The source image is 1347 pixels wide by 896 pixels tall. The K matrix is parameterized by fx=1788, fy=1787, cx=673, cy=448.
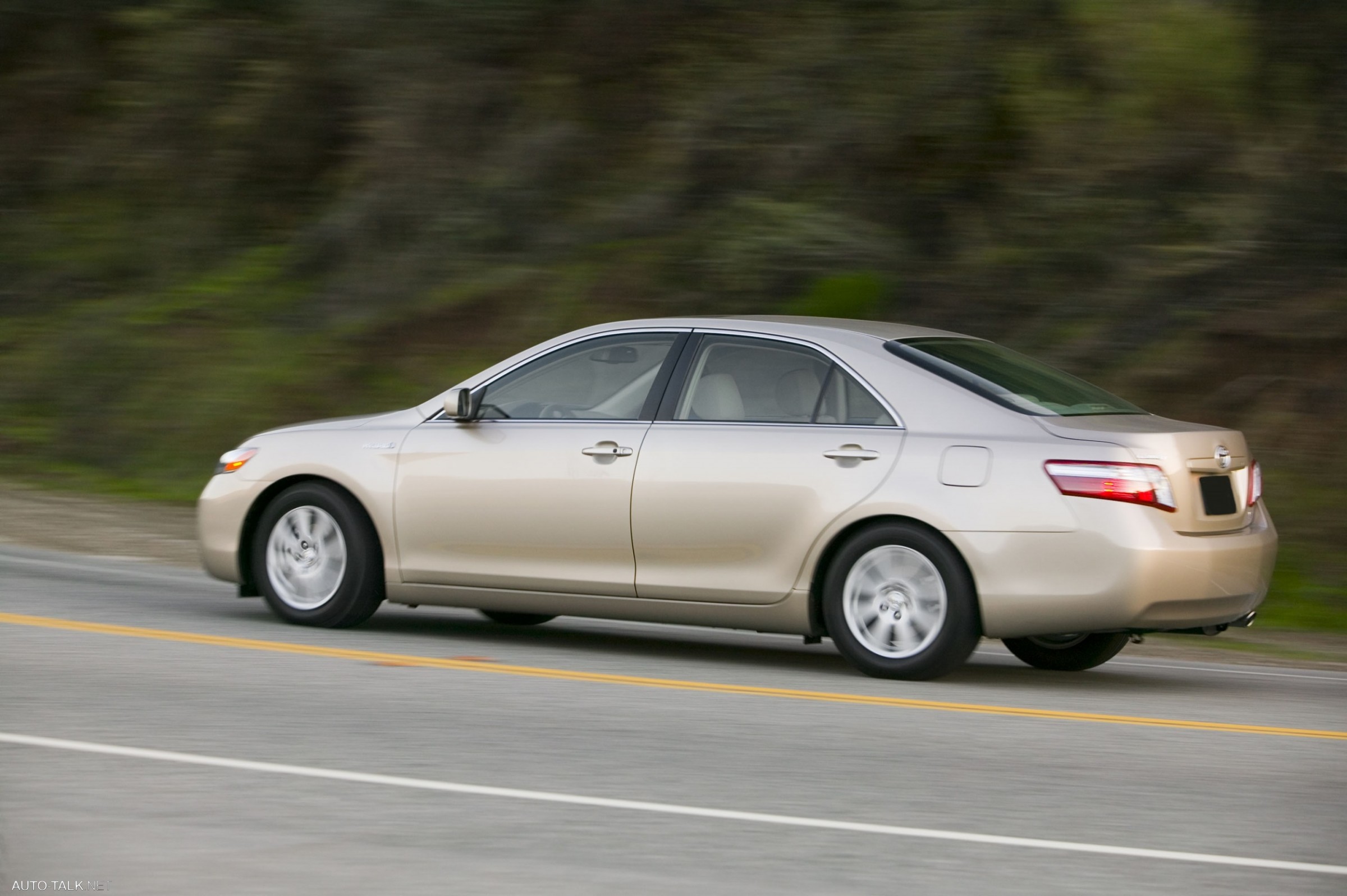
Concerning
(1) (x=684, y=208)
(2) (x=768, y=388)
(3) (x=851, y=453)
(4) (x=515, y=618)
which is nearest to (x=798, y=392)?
(2) (x=768, y=388)

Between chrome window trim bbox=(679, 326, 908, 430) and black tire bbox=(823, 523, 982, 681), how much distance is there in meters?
0.48

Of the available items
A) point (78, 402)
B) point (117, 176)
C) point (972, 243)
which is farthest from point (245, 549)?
point (117, 176)

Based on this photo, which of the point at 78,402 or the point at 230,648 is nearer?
the point at 230,648

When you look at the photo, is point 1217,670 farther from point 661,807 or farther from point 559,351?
point 661,807

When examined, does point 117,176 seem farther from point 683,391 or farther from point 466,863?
point 466,863

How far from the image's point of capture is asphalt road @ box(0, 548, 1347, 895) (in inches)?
193

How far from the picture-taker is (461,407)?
8.86m

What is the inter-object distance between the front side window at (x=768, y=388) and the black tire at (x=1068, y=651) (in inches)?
61.2

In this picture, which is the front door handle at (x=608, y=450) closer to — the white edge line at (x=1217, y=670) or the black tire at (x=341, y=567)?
the black tire at (x=341, y=567)

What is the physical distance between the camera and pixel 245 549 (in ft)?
30.8

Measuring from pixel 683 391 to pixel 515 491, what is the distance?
3.15 ft

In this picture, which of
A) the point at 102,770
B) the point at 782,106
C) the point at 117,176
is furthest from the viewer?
the point at 117,176

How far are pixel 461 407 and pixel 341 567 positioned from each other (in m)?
1.08

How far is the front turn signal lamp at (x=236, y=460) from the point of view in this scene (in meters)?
9.44
